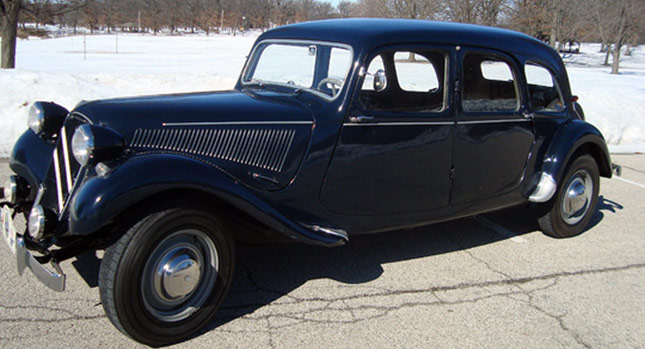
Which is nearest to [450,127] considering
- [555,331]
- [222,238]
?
[555,331]

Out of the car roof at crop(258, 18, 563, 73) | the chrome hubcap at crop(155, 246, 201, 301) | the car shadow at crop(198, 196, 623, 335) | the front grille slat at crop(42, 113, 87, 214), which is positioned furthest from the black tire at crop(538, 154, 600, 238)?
the front grille slat at crop(42, 113, 87, 214)

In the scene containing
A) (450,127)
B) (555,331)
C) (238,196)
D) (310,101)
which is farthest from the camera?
(450,127)

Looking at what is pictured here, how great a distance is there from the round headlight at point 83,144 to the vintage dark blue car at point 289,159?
1 cm

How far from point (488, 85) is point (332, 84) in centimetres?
132

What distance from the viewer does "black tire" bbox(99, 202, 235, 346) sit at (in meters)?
2.67

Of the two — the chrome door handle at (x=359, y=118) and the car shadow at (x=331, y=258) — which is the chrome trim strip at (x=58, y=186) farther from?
the chrome door handle at (x=359, y=118)

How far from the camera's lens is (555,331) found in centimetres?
320

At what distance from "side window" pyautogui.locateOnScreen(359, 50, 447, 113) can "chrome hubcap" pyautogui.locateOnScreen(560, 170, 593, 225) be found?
1635 mm

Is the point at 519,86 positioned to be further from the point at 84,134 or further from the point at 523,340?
the point at 84,134

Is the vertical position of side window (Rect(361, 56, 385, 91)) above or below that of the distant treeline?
below

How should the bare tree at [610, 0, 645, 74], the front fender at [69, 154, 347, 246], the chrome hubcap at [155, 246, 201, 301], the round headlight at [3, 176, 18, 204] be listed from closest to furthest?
the front fender at [69, 154, 347, 246], the chrome hubcap at [155, 246, 201, 301], the round headlight at [3, 176, 18, 204], the bare tree at [610, 0, 645, 74]

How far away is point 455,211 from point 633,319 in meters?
1.30

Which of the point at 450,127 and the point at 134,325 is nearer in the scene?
the point at 134,325

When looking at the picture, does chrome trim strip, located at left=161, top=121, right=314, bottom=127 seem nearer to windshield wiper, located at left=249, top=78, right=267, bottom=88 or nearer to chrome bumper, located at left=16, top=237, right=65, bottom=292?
windshield wiper, located at left=249, top=78, right=267, bottom=88
